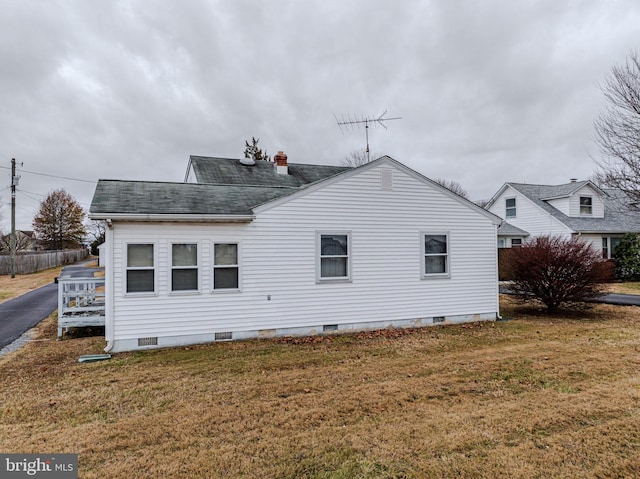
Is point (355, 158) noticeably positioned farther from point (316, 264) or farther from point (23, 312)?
point (23, 312)

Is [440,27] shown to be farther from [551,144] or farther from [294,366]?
[551,144]

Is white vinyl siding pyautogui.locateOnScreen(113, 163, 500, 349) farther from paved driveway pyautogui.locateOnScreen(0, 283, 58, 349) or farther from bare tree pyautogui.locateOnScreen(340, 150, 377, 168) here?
bare tree pyautogui.locateOnScreen(340, 150, 377, 168)

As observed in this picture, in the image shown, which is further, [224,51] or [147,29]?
[224,51]

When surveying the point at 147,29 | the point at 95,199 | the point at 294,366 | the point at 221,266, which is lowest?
the point at 294,366

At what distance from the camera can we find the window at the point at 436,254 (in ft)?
33.6

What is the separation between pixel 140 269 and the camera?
25.8 feet

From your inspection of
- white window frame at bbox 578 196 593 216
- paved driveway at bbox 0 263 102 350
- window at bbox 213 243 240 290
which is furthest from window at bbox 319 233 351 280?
white window frame at bbox 578 196 593 216

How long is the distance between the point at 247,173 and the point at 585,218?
21.9m

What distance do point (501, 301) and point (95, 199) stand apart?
14.9 meters

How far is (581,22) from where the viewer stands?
13.5 m

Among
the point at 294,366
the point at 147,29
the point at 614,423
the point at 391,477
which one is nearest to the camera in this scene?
the point at 391,477

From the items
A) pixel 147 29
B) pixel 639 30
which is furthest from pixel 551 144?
pixel 147 29

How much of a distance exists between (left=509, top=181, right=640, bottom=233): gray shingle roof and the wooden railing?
24.4 metres

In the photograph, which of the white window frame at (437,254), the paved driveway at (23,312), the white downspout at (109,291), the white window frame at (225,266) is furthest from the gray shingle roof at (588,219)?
the paved driveway at (23,312)
